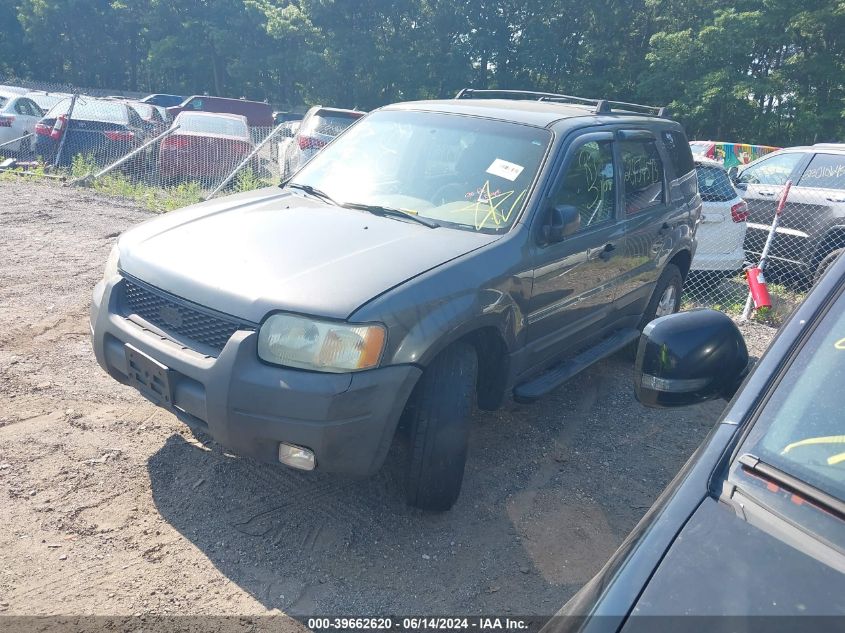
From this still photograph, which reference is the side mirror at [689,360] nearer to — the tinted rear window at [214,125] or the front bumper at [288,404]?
the front bumper at [288,404]

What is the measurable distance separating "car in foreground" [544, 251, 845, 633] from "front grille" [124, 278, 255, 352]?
6.15ft

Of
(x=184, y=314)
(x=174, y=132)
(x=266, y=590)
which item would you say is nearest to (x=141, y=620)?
(x=266, y=590)

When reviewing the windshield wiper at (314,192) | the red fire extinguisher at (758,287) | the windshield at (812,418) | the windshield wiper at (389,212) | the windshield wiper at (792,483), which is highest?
the windshield at (812,418)

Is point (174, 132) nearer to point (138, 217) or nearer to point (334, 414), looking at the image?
point (138, 217)

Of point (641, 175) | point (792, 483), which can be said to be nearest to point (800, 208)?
point (641, 175)

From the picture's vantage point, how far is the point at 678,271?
6039mm

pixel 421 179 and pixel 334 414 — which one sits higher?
pixel 421 179

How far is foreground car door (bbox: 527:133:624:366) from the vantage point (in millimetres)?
4012

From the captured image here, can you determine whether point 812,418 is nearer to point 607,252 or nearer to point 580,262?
point 580,262

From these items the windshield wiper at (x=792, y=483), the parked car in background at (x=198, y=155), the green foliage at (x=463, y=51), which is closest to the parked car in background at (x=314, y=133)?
the parked car in background at (x=198, y=155)

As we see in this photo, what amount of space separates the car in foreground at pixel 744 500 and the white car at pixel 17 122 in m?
14.7

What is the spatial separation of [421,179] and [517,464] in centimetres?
179

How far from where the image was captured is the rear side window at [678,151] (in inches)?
222

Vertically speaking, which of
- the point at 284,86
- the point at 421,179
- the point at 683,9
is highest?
the point at 683,9
